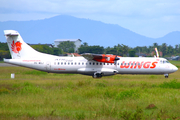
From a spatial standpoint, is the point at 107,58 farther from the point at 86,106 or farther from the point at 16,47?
the point at 86,106

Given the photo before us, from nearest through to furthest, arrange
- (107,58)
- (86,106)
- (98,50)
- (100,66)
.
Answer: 1. (86,106)
2. (107,58)
3. (100,66)
4. (98,50)

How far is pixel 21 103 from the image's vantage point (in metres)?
15.3

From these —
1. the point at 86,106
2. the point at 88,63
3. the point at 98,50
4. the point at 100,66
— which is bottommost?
the point at 86,106

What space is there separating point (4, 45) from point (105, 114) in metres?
90.7

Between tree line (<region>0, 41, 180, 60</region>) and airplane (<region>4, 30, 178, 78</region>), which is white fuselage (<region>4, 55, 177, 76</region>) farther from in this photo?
tree line (<region>0, 41, 180, 60</region>)

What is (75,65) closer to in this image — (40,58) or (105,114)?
(40,58)

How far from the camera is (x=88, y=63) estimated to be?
32031 mm

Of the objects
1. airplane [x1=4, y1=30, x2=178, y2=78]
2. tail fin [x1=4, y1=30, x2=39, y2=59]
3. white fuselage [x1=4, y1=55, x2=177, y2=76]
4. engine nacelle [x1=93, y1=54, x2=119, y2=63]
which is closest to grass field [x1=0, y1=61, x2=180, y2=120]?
white fuselage [x1=4, y1=55, x2=177, y2=76]

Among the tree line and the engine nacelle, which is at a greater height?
the tree line

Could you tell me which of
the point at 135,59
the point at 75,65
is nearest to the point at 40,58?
the point at 75,65

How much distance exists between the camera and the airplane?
31.5 meters

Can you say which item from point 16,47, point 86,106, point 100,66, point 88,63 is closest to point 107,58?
point 100,66

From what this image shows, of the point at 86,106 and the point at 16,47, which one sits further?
the point at 16,47

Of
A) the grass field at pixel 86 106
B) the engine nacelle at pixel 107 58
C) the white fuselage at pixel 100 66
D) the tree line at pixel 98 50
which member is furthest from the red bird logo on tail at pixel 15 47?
the tree line at pixel 98 50
